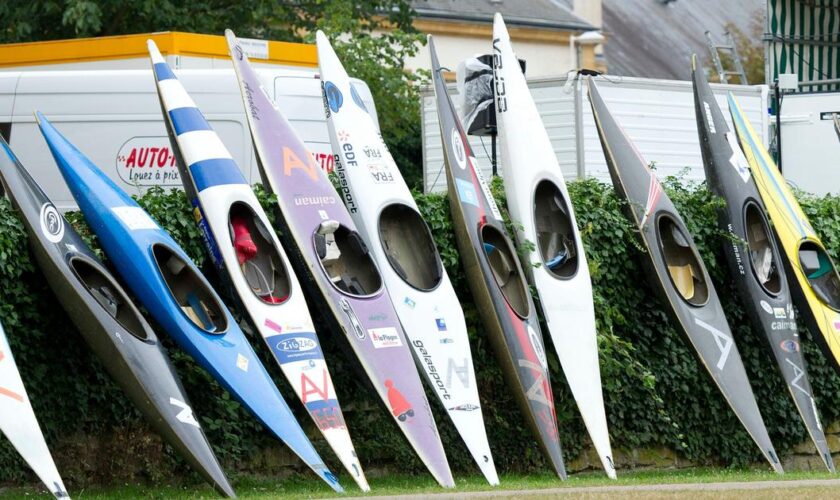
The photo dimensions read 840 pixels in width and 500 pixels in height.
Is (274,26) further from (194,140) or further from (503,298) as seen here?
(503,298)

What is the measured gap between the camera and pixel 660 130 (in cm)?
1584

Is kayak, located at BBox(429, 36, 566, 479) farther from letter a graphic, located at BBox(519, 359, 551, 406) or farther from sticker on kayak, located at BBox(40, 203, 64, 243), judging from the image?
sticker on kayak, located at BBox(40, 203, 64, 243)

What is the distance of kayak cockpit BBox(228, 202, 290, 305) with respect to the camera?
32.9ft

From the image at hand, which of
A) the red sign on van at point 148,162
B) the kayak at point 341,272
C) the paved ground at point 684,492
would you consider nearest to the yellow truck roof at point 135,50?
the red sign on van at point 148,162

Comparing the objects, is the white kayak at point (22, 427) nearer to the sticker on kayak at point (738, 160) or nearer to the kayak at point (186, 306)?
the kayak at point (186, 306)

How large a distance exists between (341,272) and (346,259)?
0.11m

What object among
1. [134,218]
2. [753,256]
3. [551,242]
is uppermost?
[134,218]

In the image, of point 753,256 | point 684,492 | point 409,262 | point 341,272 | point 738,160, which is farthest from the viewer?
point 738,160

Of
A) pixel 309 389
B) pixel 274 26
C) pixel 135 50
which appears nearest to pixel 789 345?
pixel 309 389

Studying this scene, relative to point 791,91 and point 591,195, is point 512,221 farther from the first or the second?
point 791,91

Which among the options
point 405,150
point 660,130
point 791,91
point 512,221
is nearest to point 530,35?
point 405,150

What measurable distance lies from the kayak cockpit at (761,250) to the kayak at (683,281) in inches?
19.9

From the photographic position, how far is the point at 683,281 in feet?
38.5

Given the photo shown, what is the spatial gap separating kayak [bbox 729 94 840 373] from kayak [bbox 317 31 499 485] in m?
2.96
